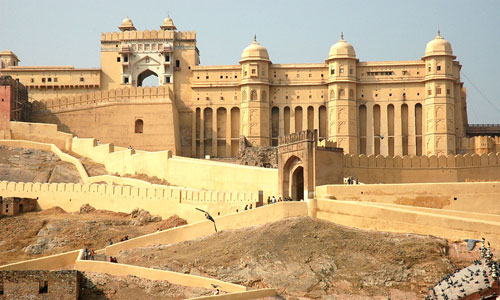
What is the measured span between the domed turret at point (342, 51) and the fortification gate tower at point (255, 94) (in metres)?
4.48

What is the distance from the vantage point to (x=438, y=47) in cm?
5756

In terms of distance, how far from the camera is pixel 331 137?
57.7 meters

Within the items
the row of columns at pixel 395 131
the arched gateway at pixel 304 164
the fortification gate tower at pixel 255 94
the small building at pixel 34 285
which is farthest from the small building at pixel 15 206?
the row of columns at pixel 395 131

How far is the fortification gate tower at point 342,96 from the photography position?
57469mm

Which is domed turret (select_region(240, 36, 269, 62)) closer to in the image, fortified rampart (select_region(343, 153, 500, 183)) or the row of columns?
the row of columns

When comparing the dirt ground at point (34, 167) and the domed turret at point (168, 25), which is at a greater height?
the domed turret at point (168, 25)

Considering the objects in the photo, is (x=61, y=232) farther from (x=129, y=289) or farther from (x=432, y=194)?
(x=432, y=194)

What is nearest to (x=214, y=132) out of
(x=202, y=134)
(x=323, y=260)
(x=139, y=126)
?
(x=202, y=134)

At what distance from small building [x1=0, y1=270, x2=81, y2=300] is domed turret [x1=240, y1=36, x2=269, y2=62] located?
31.7 metres

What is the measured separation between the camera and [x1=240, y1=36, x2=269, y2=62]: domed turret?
194ft

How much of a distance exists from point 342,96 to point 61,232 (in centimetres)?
2464

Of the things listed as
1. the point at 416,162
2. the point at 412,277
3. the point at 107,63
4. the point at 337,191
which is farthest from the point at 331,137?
the point at 412,277

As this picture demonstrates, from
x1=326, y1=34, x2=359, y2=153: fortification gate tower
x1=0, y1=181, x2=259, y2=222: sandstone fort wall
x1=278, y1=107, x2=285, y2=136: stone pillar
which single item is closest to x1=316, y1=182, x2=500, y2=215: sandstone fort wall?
x1=0, y1=181, x2=259, y2=222: sandstone fort wall

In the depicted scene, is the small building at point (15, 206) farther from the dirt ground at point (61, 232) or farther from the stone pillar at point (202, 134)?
the stone pillar at point (202, 134)
